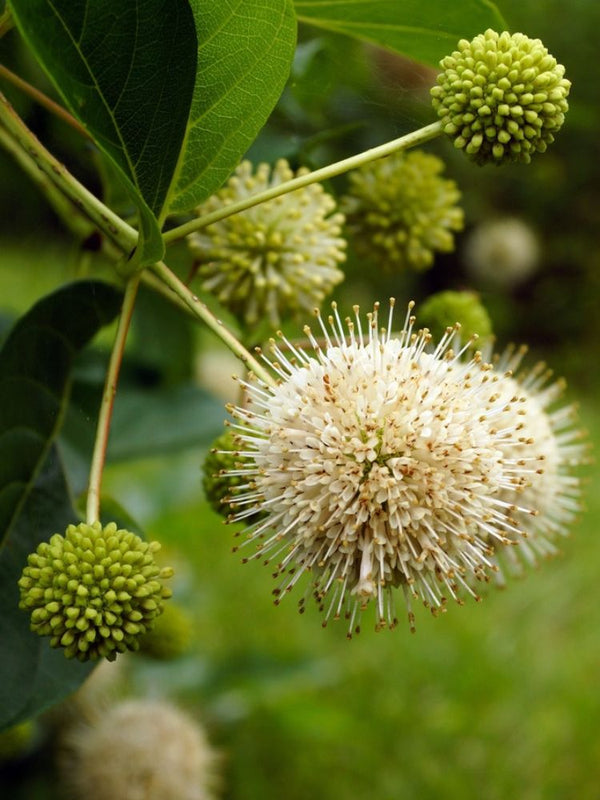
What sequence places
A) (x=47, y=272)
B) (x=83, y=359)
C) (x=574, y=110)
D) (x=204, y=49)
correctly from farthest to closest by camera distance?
(x=47, y=272) → (x=574, y=110) → (x=83, y=359) → (x=204, y=49)

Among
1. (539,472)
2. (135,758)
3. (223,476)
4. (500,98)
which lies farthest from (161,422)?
(500,98)

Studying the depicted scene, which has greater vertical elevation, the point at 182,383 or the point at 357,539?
the point at 182,383

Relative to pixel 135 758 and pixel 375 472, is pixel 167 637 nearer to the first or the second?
pixel 135 758

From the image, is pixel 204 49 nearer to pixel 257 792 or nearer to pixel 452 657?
pixel 257 792


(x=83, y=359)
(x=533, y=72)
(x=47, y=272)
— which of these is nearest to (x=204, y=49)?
(x=533, y=72)

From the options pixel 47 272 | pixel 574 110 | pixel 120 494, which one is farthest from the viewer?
pixel 47 272

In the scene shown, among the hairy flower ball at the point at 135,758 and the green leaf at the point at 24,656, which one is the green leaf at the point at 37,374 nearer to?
the green leaf at the point at 24,656
